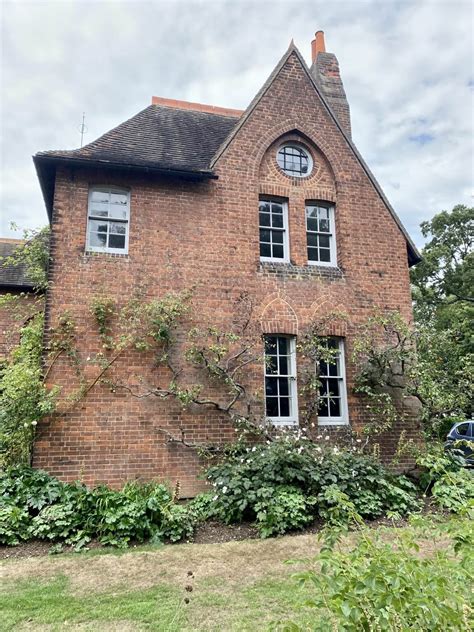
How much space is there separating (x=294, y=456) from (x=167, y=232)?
18.3 feet

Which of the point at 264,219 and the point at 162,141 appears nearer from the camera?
the point at 264,219

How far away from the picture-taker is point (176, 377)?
30.1ft

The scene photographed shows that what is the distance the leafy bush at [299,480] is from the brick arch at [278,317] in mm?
2477

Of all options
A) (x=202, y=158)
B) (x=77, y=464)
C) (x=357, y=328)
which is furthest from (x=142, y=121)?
(x=77, y=464)

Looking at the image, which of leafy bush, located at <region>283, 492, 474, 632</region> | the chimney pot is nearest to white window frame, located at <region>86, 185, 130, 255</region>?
leafy bush, located at <region>283, 492, 474, 632</region>

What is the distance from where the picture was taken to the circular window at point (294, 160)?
11.6 m

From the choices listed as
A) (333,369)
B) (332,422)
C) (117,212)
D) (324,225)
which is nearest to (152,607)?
(332,422)

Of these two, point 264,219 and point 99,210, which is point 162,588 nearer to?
point 99,210

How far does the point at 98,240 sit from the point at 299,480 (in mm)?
6576

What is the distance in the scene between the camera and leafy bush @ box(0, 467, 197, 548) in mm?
6605

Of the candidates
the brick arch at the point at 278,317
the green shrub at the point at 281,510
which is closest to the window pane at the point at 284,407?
the brick arch at the point at 278,317

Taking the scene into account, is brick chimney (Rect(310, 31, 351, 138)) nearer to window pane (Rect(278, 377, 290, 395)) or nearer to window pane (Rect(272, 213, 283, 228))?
window pane (Rect(272, 213, 283, 228))

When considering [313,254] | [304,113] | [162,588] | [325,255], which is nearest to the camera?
[162,588]

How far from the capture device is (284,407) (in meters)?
9.98
